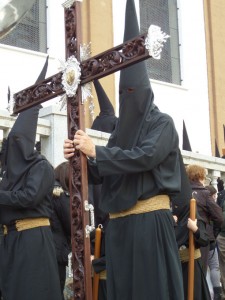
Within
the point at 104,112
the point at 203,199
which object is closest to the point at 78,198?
the point at 104,112

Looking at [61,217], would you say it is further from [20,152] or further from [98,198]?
[20,152]

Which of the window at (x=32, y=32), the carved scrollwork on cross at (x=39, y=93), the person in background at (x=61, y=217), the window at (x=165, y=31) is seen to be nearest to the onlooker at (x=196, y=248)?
the person in background at (x=61, y=217)

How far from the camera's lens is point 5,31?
436cm

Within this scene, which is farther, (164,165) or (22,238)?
(22,238)

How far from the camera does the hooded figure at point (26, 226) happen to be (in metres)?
5.96

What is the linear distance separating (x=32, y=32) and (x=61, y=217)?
9675mm

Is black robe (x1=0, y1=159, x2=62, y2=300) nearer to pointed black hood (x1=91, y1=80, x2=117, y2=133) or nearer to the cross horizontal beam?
the cross horizontal beam

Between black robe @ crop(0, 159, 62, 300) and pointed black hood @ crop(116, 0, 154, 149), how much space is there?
138 centimetres

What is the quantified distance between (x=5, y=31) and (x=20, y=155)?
6.29 ft

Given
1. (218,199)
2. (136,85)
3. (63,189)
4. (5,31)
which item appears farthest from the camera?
(218,199)

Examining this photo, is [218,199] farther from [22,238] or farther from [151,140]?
[151,140]

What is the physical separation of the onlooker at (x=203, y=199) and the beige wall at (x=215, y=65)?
1157cm

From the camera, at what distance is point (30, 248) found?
601 cm

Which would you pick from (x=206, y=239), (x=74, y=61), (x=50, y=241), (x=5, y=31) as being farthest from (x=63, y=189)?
(x=5, y=31)
